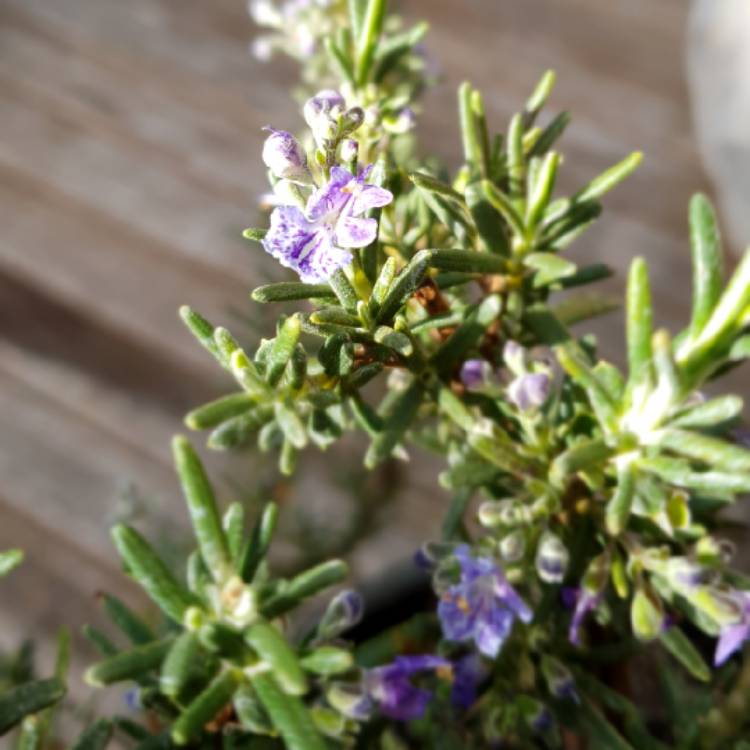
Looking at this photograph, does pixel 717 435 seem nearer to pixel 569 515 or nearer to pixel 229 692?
pixel 569 515

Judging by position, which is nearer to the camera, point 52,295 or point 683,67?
point 52,295

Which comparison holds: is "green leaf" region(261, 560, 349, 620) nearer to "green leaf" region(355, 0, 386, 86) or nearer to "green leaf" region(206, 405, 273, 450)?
"green leaf" region(206, 405, 273, 450)

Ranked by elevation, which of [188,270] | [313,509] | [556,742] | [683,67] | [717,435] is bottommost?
[313,509]

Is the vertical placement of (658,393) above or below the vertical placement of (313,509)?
above

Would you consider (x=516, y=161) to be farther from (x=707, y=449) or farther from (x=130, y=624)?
(x=130, y=624)

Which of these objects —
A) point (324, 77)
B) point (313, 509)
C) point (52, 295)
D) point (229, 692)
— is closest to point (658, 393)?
point (229, 692)

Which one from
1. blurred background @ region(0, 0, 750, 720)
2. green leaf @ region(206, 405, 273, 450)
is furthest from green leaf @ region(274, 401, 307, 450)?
blurred background @ region(0, 0, 750, 720)

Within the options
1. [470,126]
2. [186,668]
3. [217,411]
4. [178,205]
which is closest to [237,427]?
[217,411]

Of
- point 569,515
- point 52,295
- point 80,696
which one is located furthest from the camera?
point 52,295
